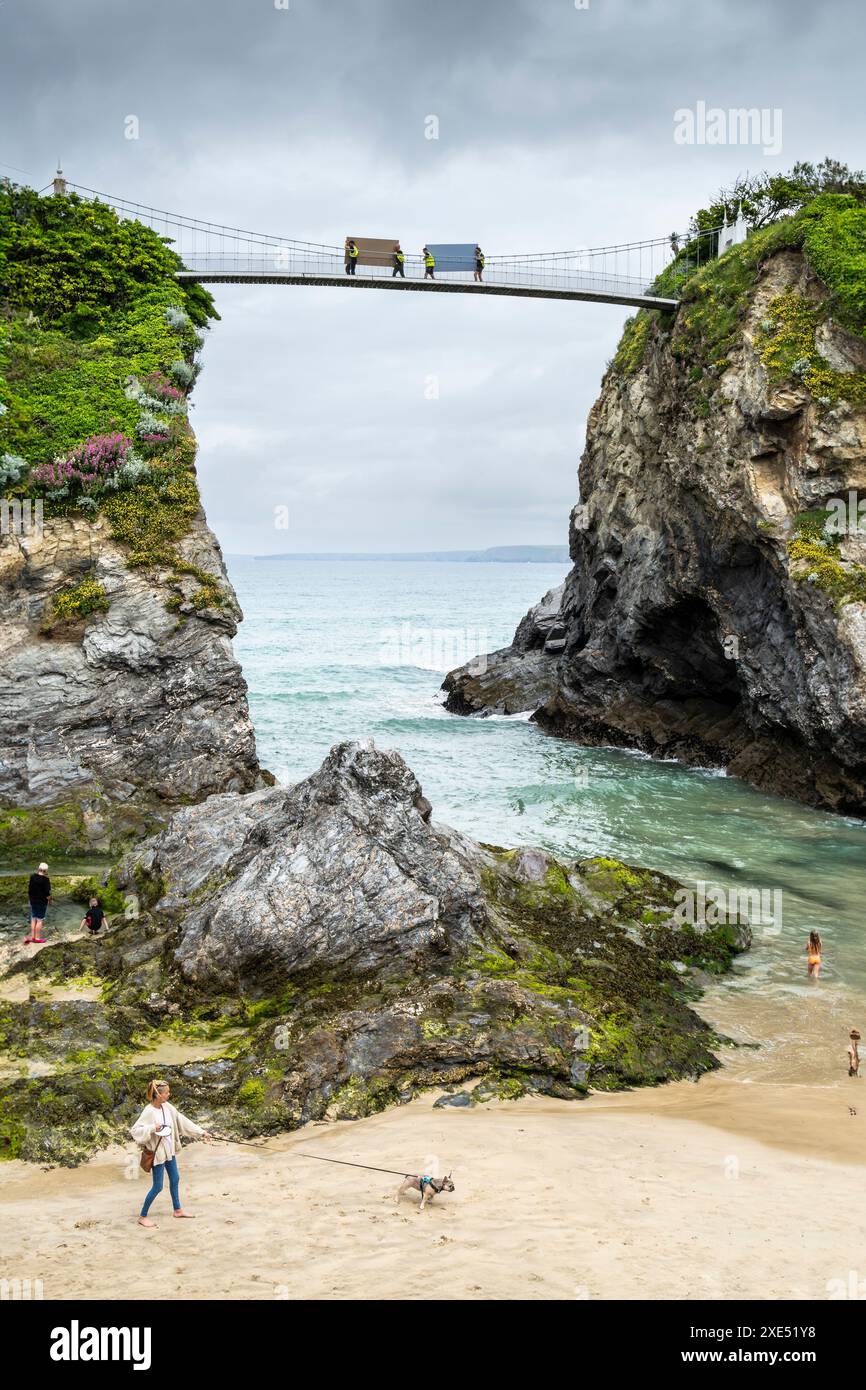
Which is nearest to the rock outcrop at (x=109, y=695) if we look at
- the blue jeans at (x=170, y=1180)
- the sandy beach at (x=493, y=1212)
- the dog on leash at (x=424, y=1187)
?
the sandy beach at (x=493, y=1212)

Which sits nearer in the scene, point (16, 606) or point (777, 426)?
point (16, 606)

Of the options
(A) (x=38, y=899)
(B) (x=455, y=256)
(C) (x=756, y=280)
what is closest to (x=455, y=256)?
(B) (x=455, y=256)

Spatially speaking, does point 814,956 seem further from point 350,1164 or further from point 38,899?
point 38,899

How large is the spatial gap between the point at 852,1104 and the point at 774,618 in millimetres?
20930

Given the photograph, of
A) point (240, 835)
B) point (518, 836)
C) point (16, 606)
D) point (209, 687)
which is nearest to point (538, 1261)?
point (240, 835)

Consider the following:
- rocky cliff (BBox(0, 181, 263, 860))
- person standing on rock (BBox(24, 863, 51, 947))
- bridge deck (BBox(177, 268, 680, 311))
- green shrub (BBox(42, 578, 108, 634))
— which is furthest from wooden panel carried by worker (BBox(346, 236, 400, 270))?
person standing on rock (BBox(24, 863, 51, 947))

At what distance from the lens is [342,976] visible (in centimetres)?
1431

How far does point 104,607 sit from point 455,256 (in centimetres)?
2311

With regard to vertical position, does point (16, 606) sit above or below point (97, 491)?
below

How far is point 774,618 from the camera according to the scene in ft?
102

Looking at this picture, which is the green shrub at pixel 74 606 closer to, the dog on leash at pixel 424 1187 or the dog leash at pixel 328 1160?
the dog leash at pixel 328 1160

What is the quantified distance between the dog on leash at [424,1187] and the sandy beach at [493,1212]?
97 mm

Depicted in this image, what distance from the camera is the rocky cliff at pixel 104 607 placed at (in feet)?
80.5
